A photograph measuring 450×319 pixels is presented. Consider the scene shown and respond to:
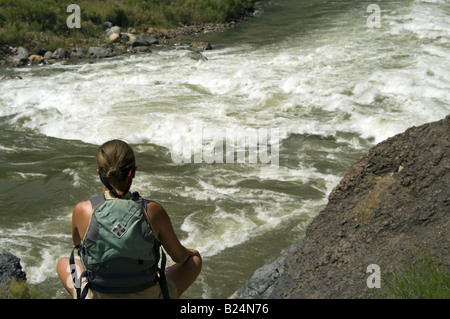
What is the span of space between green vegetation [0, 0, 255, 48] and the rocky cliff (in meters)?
17.6

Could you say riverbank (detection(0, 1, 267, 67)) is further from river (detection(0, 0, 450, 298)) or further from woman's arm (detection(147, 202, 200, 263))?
woman's arm (detection(147, 202, 200, 263))

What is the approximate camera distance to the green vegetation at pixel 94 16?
66.7ft

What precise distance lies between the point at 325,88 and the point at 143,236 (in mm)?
10791

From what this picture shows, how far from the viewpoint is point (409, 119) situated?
10828mm

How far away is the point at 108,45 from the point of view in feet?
66.0

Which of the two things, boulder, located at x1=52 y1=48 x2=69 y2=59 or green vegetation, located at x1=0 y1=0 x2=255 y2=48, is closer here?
boulder, located at x1=52 y1=48 x2=69 y2=59

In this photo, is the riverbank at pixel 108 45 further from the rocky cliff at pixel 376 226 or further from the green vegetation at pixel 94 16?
the rocky cliff at pixel 376 226

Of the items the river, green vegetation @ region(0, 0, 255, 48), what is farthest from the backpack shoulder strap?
green vegetation @ region(0, 0, 255, 48)

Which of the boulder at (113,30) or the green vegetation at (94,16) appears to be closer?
the green vegetation at (94,16)

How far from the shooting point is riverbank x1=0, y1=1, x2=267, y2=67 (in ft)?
60.3

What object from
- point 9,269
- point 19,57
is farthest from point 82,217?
point 19,57

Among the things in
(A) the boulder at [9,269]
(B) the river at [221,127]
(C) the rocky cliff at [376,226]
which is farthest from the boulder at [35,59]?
(C) the rocky cliff at [376,226]

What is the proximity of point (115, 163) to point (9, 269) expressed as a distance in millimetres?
1713

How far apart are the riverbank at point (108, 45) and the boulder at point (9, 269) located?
14834 millimetres
